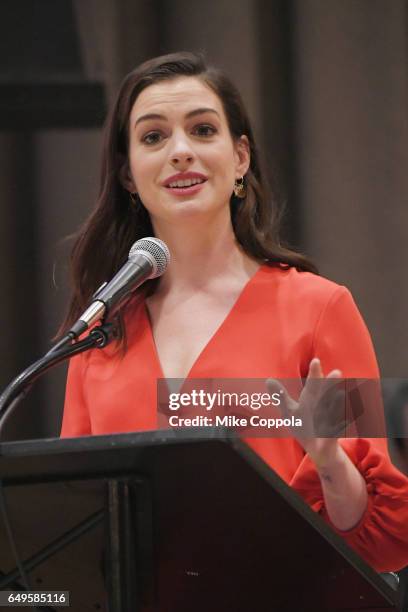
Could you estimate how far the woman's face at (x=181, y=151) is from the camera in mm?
2066

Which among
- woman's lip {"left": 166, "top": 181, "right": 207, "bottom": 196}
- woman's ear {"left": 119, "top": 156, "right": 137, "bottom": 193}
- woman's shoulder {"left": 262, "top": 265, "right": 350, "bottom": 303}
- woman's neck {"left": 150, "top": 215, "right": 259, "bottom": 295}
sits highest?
woman's ear {"left": 119, "top": 156, "right": 137, "bottom": 193}

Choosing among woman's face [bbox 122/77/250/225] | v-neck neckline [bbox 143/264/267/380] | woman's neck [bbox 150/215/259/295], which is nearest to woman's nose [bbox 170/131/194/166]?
woman's face [bbox 122/77/250/225]

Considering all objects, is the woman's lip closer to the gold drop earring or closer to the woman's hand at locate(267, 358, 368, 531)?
the gold drop earring

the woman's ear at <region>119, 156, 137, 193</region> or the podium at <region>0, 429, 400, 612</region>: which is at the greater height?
the woman's ear at <region>119, 156, 137, 193</region>

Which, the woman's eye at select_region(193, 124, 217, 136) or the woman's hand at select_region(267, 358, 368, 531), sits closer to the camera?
the woman's hand at select_region(267, 358, 368, 531)

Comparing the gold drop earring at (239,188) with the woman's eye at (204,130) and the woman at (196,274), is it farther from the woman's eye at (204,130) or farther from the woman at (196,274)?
the woman's eye at (204,130)

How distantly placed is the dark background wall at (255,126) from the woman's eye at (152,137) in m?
0.64

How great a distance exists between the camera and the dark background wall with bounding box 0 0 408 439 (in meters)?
2.79

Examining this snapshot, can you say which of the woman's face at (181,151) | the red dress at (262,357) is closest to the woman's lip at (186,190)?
the woman's face at (181,151)

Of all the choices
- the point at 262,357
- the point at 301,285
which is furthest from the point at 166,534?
the point at 301,285

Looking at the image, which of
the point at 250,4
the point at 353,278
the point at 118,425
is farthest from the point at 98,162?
the point at 118,425

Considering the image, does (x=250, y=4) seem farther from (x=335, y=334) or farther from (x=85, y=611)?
(x=85, y=611)

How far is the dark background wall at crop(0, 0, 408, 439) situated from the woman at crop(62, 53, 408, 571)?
499 mm

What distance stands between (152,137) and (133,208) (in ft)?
0.65
